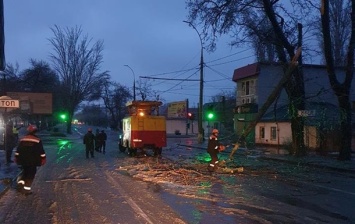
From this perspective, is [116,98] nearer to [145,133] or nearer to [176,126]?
[176,126]

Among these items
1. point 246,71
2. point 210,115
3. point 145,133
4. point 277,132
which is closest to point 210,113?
point 210,115

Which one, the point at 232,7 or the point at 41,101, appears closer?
the point at 232,7

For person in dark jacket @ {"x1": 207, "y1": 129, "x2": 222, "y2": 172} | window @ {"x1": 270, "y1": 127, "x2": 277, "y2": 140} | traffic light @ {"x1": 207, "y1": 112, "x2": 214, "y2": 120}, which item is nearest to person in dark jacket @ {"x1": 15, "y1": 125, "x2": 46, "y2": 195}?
person in dark jacket @ {"x1": 207, "y1": 129, "x2": 222, "y2": 172}

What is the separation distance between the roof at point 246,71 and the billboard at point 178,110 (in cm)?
2900

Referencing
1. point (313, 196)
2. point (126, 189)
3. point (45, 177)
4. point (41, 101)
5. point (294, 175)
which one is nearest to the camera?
point (313, 196)

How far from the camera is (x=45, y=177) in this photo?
15.8m

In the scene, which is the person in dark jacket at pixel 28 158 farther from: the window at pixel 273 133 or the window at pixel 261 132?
the window at pixel 261 132

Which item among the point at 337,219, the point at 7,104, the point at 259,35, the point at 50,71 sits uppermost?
the point at 50,71

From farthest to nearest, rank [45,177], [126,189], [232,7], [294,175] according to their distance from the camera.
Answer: [232,7] → [294,175] → [45,177] → [126,189]

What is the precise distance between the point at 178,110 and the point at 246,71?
38469 mm

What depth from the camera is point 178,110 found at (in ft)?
282

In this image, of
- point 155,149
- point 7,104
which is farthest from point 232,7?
point 7,104

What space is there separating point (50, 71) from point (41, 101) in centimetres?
1806

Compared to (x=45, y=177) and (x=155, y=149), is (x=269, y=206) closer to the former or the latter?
(x=45, y=177)
